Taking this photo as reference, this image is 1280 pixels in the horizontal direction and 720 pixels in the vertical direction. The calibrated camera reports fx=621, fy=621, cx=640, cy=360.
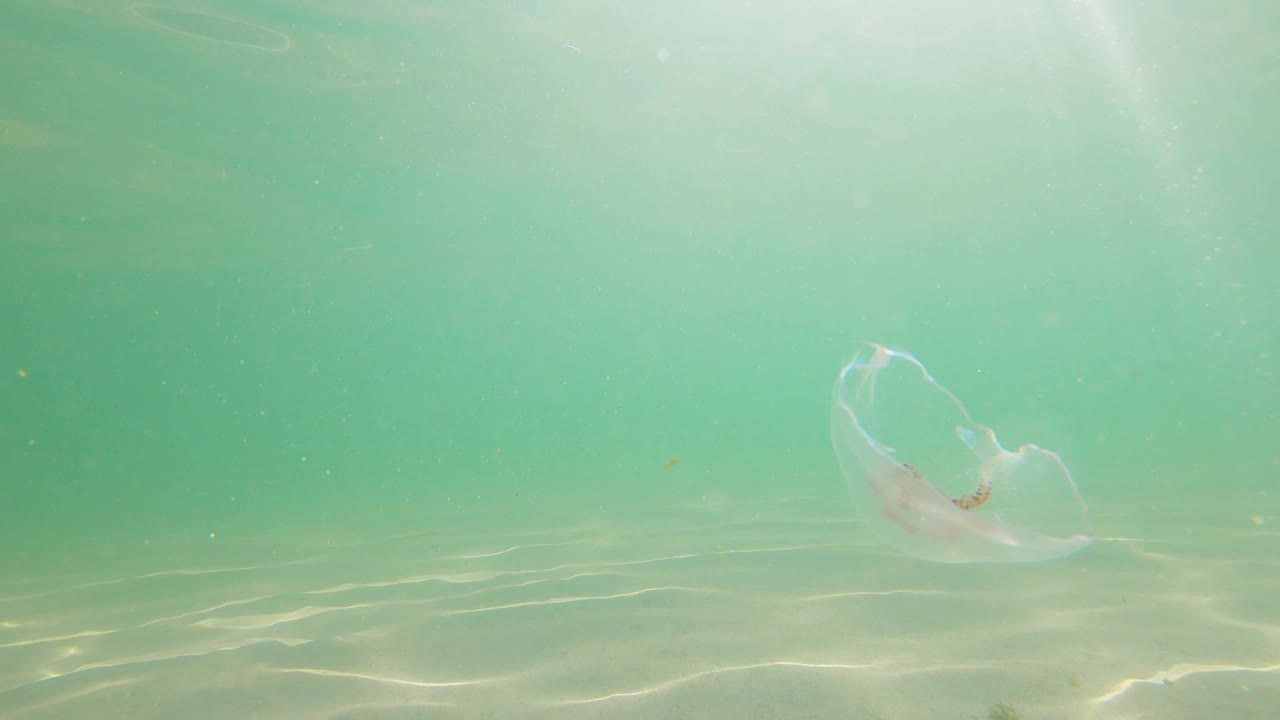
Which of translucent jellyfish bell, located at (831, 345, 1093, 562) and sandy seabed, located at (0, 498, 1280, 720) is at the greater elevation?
translucent jellyfish bell, located at (831, 345, 1093, 562)

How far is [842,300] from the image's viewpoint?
6644 cm

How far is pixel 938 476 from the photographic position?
2.43 m

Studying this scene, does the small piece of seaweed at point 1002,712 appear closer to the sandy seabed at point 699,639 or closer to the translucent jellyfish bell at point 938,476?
the sandy seabed at point 699,639

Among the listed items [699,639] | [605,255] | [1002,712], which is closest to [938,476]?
[1002,712]

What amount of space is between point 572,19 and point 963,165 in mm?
17048

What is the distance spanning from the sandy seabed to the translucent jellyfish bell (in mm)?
793

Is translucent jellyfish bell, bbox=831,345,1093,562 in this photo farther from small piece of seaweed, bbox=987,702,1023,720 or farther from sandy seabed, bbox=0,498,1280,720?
sandy seabed, bbox=0,498,1280,720

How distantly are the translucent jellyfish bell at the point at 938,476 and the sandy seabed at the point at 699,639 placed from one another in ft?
2.60

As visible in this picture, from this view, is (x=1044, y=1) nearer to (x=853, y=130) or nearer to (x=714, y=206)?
(x=853, y=130)

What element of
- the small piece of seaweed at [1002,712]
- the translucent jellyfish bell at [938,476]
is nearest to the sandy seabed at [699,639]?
the small piece of seaweed at [1002,712]

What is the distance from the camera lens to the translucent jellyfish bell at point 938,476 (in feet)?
7.12

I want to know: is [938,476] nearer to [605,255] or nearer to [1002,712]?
[1002,712]

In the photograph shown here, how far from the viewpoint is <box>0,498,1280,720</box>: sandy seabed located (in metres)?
2.67

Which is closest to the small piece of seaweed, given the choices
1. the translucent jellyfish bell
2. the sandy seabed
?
the sandy seabed
